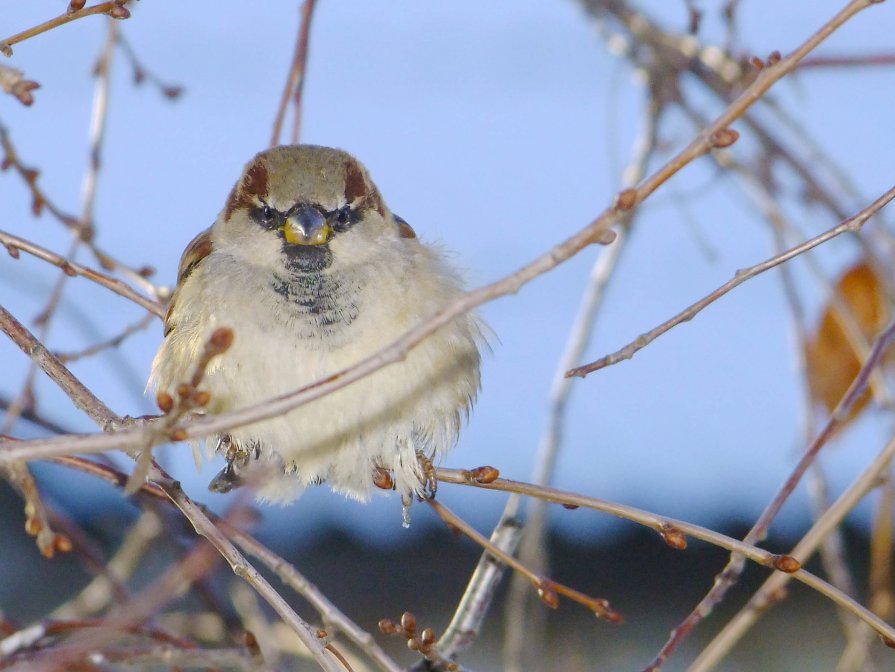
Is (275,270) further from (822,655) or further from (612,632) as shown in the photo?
(822,655)

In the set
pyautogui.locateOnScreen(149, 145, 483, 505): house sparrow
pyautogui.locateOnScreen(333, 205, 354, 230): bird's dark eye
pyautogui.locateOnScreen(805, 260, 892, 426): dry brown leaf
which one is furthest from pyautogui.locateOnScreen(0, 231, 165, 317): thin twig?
pyautogui.locateOnScreen(805, 260, 892, 426): dry brown leaf

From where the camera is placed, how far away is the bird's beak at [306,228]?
7.74ft

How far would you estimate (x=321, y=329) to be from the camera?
2258 mm

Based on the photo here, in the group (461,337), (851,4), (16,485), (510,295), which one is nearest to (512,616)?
(461,337)

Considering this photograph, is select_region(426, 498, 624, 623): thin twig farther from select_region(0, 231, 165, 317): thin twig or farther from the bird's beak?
select_region(0, 231, 165, 317): thin twig

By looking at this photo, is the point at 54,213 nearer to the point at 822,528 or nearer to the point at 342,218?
the point at 342,218

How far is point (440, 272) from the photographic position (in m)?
2.50

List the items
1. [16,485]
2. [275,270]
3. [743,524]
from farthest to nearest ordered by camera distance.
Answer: [743,524] < [275,270] < [16,485]

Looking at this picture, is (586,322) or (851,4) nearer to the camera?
(851,4)

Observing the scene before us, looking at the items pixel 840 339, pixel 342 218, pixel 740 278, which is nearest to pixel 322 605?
pixel 740 278

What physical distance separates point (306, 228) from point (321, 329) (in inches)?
9.3

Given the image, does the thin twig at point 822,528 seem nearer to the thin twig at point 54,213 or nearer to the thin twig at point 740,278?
the thin twig at point 740,278

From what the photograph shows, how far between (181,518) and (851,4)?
181 centimetres

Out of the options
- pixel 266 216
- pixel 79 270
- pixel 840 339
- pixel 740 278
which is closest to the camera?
pixel 740 278
